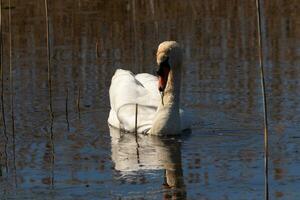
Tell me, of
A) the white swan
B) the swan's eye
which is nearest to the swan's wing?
the white swan

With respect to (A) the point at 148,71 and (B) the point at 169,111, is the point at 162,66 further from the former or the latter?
(A) the point at 148,71

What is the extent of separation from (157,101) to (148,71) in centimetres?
268

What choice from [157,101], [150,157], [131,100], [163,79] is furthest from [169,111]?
[150,157]

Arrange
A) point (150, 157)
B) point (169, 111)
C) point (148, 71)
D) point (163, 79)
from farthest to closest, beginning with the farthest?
point (148, 71) < point (163, 79) < point (169, 111) < point (150, 157)

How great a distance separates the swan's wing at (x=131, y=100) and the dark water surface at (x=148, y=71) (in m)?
0.19

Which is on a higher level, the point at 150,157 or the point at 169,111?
the point at 169,111

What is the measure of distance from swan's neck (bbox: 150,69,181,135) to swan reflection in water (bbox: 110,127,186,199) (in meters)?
0.13

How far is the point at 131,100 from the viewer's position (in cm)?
1320

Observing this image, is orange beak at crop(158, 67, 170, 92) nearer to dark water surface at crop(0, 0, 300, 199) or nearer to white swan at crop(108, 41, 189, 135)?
white swan at crop(108, 41, 189, 135)

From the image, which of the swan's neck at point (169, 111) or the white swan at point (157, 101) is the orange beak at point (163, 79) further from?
the swan's neck at point (169, 111)

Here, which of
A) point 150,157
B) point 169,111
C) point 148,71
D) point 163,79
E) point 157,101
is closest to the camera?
point 150,157

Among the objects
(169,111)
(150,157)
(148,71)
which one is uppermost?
(148,71)

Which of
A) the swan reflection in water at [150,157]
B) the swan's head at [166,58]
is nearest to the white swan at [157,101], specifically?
the swan's head at [166,58]

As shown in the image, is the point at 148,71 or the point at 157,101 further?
the point at 148,71
